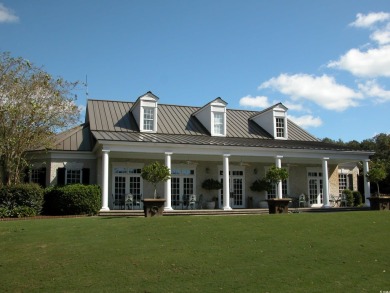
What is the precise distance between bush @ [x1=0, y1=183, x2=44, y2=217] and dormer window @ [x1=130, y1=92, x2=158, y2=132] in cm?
764

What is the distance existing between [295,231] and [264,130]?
16197 millimetres

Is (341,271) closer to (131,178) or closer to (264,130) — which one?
(131,178)

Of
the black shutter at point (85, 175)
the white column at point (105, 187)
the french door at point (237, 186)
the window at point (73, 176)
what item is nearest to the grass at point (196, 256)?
the white column at point (105, 187)

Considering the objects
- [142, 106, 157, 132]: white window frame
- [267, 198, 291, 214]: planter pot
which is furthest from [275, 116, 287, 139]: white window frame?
[267, 198, 291, 214]: planter pot

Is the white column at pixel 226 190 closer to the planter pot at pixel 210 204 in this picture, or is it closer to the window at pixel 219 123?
the planter pot at pixel 210 204

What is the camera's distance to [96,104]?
27516 millimetres

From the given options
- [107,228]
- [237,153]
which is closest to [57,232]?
[107,228]

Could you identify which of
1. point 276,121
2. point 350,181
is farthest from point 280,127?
point 350,181

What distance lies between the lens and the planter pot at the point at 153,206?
1666 centimetres

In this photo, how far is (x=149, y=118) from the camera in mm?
25281

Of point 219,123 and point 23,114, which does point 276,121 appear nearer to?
point 219,123

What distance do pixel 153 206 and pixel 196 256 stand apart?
7.03m

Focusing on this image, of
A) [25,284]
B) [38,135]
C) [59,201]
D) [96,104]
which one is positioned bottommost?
[25,284]

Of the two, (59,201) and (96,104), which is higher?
(96,104)
